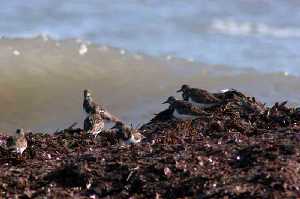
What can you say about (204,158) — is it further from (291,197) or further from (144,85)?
(144,85)

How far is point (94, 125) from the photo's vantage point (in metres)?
14.0

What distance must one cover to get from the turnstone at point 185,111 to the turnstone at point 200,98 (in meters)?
0.33

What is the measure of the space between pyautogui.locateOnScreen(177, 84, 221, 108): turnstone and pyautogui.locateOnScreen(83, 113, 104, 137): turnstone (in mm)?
1629

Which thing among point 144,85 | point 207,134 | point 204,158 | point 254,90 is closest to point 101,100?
point 144,85

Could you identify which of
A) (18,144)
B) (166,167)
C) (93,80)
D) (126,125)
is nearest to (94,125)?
(126,125)

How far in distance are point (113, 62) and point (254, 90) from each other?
6.25 m

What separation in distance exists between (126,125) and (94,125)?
30.3 inches

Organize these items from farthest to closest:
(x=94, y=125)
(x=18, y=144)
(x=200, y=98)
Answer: (x=200, y=98)
(x=94, y=125)
(x=18, y=144)

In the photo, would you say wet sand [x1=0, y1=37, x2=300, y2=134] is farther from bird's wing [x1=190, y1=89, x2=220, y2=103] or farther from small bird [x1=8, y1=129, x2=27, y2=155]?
small bird [x1=8, y1=129, x2=27, y2=155]

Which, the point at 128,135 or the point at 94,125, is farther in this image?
the point at 94,125

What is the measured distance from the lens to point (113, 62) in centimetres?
3566

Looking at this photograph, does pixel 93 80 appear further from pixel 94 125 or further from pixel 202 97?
pixel 94 125

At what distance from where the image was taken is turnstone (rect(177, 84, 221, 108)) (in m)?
15.1

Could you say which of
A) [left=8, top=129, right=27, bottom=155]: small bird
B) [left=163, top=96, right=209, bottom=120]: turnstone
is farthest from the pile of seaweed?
[left=163, top=96, right=209, bottom=120]: turnstone
